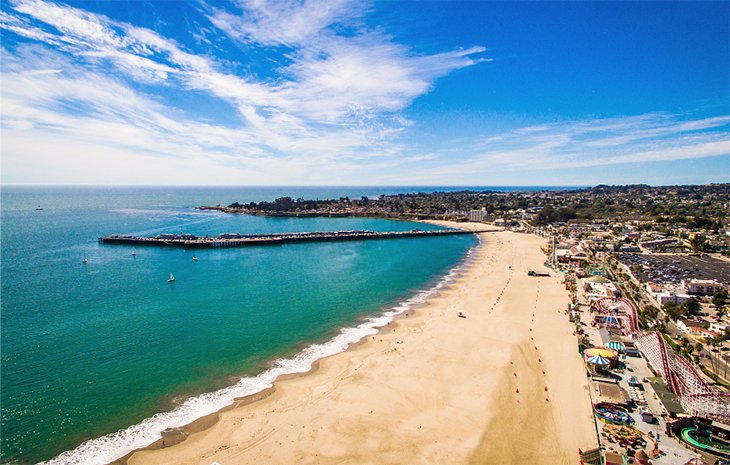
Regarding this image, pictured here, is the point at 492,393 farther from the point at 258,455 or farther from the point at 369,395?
the point at 258,455

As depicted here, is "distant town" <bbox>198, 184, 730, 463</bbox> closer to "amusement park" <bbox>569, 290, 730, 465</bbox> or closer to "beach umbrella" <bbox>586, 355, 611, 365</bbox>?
"amusement park" <bbox>569, 290, 730, 465</bbox>

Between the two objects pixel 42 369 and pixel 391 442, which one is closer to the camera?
pixel 391 442

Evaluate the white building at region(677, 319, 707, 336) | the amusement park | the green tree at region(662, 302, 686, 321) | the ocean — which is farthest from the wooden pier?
the amusement park

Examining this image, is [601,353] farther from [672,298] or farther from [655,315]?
[672,298]

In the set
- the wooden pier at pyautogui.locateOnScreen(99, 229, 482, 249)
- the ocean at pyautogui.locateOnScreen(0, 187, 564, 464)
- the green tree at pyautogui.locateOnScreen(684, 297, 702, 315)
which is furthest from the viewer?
the wooden pier at pyautogui.locateOnScreen(99, 229, 482, 249)

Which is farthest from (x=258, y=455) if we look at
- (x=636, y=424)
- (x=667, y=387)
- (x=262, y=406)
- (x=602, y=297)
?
(x=602, y=297)

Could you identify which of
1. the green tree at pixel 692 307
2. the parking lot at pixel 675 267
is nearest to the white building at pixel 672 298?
the green tree at pixel 692 307

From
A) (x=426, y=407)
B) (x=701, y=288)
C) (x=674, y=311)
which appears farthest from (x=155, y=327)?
(x=701, y=288)
